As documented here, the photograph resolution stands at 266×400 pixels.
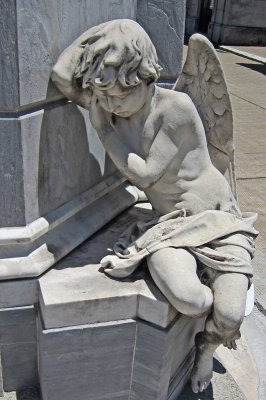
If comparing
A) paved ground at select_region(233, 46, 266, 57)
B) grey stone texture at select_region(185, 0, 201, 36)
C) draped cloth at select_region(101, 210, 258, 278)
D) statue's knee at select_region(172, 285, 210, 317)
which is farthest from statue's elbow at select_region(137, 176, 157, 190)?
grey stone texture at select_region(185, 0, 201, 36)

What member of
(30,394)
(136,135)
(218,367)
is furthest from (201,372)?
(136,135)

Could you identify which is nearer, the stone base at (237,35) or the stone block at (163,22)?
the stone block at (163,22)

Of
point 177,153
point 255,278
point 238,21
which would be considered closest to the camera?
point 177,153

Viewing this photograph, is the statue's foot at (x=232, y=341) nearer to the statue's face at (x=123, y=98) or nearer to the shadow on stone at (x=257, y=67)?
the statue's face at (x=123, y=98)

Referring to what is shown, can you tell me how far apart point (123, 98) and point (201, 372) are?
152 centimetres

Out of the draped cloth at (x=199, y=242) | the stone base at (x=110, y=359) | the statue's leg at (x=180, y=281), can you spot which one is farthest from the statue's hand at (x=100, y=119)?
the stone base at (x=110, y=359)

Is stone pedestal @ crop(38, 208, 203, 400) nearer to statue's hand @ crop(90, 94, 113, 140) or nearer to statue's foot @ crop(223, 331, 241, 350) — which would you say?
statue's foot @ crop(223, 331, 241, 350)

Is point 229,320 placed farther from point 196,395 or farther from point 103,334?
point 196,395

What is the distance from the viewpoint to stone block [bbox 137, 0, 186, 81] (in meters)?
2.96

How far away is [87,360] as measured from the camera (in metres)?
2.40

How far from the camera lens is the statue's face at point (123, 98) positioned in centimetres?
229

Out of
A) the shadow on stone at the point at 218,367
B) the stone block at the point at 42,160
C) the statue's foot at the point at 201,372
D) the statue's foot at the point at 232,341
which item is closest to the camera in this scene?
the stone block at the point at 42,160

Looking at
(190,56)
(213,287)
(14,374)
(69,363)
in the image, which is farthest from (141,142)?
(14,374)

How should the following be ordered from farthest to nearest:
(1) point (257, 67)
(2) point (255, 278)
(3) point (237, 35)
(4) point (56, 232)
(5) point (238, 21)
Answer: (3) point (237, 35)
(5) point (238, 21)
(1) point (257, 67)
(2) point (255, 278)
(4) point (56, 232)
